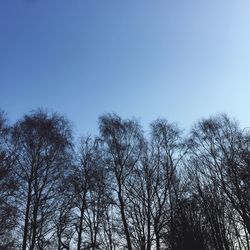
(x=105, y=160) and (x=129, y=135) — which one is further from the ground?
(x=129, y=135)

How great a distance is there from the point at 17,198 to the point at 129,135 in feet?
33.8

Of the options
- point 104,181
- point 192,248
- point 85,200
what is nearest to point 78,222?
point 85,200

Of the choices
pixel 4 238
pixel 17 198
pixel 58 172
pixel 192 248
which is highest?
pixel 58 172

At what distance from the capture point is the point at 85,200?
86.0 ft

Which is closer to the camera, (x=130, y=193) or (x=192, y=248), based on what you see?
(x=192, y=248)

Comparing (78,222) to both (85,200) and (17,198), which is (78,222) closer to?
(85,200)

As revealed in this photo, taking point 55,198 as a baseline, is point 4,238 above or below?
below

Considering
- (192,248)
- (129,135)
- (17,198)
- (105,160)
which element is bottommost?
(192,248)

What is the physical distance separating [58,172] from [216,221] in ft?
53.2

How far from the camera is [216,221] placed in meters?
28.1

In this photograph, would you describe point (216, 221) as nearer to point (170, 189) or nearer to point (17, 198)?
point (170, 189)

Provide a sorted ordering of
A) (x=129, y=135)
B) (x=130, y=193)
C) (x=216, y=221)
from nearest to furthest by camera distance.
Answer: (x=130, y=193), (x=129, y=135), (x=216, y=221)

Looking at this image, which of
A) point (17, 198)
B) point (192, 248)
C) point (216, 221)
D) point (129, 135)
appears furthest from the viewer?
point (216, 221)

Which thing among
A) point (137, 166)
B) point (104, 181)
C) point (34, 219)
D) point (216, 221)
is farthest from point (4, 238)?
point (216, 221)
